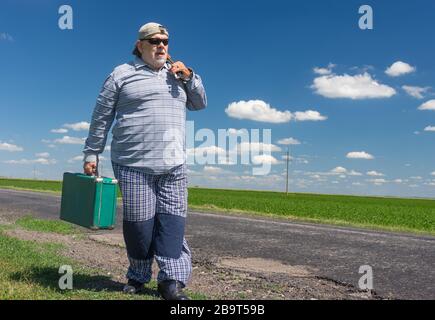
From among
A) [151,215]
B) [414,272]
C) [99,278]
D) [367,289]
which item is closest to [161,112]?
[151,215]

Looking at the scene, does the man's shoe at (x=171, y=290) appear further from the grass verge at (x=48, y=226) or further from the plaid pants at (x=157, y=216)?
the grass verge at (x=48, y=226)

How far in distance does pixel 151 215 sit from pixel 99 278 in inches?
49.4

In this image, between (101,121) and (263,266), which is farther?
(263,266)

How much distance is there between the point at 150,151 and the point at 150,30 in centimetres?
96

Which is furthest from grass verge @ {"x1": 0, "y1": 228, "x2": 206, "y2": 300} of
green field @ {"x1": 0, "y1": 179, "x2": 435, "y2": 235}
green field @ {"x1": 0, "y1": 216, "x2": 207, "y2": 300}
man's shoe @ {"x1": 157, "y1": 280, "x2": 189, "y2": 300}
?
green field @ {"x1": 0, "y1": 179, "x2": 435, "y2": 235}

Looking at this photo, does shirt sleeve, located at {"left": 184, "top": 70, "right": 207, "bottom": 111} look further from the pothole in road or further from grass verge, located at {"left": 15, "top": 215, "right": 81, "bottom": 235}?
grass verge, located at {"left": 15, "top": 215, "right": 81, "bottom": 235}

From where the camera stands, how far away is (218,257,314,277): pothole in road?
19.2ft

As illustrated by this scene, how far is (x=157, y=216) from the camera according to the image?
13.6 feet

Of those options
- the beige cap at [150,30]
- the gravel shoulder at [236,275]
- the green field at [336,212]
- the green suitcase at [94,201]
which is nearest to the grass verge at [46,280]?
the gravel shoulder at [236,275]

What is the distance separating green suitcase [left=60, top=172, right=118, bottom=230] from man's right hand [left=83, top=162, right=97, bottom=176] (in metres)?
0.04

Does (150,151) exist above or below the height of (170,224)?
above

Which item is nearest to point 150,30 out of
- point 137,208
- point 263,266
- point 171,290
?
point 137,208

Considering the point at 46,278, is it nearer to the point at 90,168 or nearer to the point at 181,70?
the point at 90,168
